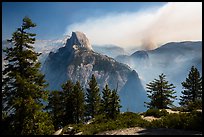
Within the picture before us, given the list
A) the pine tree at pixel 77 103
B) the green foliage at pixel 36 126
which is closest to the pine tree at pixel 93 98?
the pine tree at pixel 77 103

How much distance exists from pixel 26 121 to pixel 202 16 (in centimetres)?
1768

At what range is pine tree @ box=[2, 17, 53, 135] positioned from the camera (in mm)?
24109

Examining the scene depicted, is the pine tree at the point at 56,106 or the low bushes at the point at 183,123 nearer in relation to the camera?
the low bushes at the point at 183,123

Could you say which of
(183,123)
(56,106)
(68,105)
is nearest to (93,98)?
(68,105)

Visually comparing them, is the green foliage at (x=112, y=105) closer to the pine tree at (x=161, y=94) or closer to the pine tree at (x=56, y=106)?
the pine tree at (x=56, y=106)

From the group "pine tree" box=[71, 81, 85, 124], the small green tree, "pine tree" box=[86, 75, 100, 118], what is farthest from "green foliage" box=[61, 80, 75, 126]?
"pine tree" box=[86, 75, 100, 118]

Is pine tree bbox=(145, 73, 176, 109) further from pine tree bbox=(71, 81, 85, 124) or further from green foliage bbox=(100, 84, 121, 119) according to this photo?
pine tree bbox=(71, 81, 85, 124)

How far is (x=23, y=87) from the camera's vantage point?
80.4 feet

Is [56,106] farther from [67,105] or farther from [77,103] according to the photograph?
[77,103]

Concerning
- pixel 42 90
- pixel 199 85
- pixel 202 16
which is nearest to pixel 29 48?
pixel 42 90

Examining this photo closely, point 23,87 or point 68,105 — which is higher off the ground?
point 68,105

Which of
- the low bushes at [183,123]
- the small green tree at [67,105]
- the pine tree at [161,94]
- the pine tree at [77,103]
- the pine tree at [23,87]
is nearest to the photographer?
the low bushes at [183,123]

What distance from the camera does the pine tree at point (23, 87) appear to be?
2411cm

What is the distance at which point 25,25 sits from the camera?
26.7m
